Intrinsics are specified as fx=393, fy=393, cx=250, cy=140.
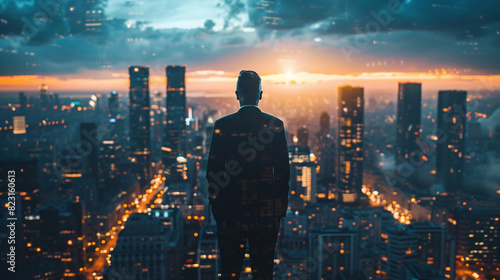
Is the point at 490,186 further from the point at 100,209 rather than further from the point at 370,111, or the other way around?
the point at 100,209

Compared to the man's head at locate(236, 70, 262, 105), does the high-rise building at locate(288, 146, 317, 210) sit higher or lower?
lower

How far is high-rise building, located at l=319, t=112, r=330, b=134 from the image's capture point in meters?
23.0

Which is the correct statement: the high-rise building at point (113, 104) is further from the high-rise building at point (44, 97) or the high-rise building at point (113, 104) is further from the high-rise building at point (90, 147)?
the high-rise building at point (44, 97)

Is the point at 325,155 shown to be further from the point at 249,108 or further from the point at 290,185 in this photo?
the point at 249,108

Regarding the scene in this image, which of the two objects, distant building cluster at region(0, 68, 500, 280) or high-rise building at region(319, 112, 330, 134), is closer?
distant building cluster at region(0, 68, 500, 280)

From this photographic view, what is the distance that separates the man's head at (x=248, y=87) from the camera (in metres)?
2.07

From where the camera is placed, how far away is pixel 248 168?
2068mm

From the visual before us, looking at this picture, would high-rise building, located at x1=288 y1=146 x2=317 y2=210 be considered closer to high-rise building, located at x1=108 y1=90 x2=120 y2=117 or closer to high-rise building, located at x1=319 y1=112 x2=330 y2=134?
high-rise building, located at x1=319 y1=112 x2=330 y2=134

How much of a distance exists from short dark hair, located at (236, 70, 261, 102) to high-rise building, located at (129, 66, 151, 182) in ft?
67.7

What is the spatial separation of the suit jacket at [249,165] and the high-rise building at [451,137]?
58.1ft

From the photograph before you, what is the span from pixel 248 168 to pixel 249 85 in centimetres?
44

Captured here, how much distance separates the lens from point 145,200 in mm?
19812

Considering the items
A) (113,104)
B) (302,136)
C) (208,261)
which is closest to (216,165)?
(208,261)

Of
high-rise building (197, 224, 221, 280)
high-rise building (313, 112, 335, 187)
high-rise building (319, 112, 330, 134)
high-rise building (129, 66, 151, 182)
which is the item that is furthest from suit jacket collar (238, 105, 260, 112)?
high-rise building (319, 112, 330, 134)
